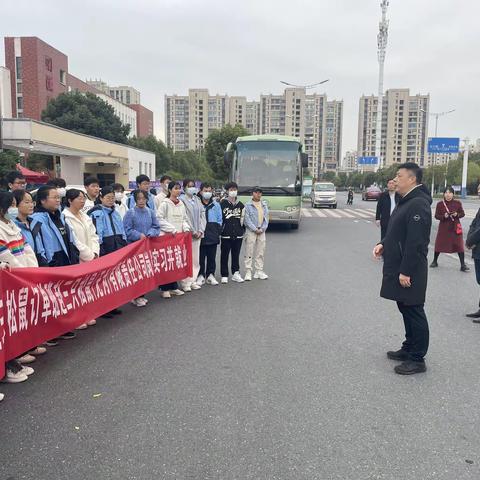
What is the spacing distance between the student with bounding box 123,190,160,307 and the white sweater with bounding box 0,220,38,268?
7.42ft

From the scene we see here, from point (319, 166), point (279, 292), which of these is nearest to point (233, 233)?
point (279, 292)

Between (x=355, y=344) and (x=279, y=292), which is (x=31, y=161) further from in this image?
(x=355, y=344)

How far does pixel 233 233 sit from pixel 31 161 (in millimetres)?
36577

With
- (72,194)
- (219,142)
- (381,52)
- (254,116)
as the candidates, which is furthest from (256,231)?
(254,116)

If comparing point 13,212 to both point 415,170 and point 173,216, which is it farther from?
point 415,170

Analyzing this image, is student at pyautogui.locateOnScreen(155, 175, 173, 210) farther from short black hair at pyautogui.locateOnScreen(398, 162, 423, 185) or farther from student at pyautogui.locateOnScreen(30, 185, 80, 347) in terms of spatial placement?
short black hair at pyautogui.locateOnScreen(398, 162, 423, 185)

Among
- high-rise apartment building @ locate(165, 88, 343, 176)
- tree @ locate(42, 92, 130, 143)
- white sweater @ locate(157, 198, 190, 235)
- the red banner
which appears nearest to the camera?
the red banner

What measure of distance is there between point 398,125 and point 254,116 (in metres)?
38.9

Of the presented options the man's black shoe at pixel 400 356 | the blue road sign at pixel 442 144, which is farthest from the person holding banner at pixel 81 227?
the blue road sign at pixel 442 144

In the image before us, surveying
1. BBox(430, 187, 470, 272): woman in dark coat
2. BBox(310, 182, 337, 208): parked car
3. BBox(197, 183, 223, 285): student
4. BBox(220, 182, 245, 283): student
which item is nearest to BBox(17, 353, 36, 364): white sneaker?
BBox(197, 183, 223, 285): student

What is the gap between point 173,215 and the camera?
304 inches

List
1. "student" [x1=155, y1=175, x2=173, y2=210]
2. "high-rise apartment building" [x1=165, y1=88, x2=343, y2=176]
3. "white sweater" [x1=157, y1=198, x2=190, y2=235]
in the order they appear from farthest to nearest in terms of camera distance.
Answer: "high-rise apartment building" [x1=165, y1=88, x2=343, y2=176] < "student" [x1=155, y1=175, x2=173, y2=210] < "white sweater" [x1=157, y1=198, x2=190, y2=235]

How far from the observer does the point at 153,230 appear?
23.5 feet

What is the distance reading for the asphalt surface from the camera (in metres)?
2.93
